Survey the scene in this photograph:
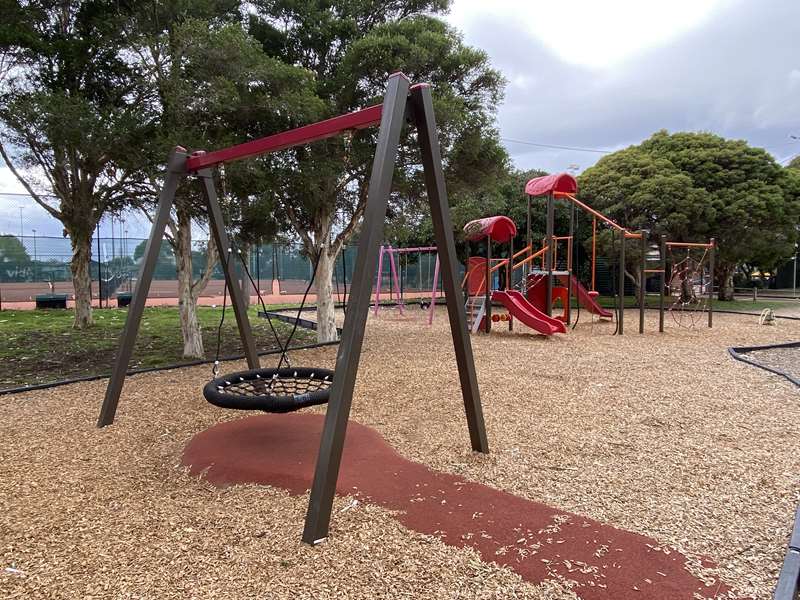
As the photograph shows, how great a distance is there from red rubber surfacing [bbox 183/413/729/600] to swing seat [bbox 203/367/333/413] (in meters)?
0.31

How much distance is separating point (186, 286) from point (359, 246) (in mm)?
4820

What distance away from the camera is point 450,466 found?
3227 millimetres

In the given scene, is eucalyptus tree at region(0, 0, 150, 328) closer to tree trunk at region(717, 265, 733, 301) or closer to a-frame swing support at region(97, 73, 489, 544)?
a-frame swing support at region(97, 73, 489, 544)

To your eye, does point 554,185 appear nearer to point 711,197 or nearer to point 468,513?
point 711,197

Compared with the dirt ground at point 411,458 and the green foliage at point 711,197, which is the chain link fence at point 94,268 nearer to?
the green foliage at point 711,197

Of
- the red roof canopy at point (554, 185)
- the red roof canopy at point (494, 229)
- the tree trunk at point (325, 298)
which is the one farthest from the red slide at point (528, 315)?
the tree trunk at point (325, 298)

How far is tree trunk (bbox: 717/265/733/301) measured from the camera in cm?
1732

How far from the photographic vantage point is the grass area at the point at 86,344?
21.0 feet

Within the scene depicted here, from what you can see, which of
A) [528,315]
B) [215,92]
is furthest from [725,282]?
[215,92]

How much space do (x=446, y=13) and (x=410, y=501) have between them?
7.45 meters

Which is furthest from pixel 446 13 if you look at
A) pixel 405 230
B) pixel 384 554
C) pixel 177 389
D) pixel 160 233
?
pixel 384 554

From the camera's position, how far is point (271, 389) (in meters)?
3.76

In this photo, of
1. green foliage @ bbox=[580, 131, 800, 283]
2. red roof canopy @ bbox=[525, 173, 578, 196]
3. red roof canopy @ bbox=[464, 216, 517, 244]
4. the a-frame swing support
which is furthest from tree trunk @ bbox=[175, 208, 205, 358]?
green foliage @ bbox=[580, 131, 800, 283]

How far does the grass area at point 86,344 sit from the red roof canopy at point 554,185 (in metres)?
4.89
